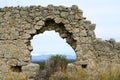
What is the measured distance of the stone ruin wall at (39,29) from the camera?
14.3 meters

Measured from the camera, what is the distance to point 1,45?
1448cm

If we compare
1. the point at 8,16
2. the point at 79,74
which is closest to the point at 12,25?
the point at 8,16

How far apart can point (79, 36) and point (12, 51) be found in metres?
2.55

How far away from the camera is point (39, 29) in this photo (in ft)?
47.7

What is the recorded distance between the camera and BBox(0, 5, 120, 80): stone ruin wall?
14328 millimetres

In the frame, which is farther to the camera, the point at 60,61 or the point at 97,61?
the point at 60,61

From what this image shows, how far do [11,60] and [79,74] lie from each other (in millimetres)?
2889

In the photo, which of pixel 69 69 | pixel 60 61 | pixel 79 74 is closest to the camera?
pixel 79 74

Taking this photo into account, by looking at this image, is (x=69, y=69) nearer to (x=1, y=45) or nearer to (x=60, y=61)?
(x=1, y=45)

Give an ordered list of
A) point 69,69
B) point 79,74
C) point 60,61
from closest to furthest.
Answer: point 79,74, point 69,69, point 60,61

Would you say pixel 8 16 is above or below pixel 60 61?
above

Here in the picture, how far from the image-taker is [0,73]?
565 inches

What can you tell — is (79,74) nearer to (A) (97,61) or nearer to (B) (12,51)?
(A) (97,61)

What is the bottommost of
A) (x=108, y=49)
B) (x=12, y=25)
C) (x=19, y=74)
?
(x=19, y=74)
